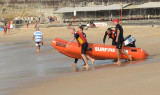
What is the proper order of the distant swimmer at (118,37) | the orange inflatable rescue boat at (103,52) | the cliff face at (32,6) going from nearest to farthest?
1. the distant swimmer at (118,37)
2. the orange inflatable rescue boat at (103,52)
3. the cliff face at (32,6)

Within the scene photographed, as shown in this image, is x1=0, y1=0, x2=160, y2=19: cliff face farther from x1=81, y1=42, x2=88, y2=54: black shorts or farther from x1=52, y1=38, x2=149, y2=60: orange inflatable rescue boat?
x1=81, y1=42, x2=88, y2=54: black shorts

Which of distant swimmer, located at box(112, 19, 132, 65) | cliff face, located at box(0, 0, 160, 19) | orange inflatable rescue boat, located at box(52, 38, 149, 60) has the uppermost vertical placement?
cliff face, located at box(0, 0, 160, 19)

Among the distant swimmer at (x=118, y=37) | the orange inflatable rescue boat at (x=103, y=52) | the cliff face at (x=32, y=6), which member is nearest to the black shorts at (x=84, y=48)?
the orange inflatable rescue boat at (x=103, y=52)

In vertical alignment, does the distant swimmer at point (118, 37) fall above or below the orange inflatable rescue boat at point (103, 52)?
above

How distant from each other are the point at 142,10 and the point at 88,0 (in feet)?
41.5

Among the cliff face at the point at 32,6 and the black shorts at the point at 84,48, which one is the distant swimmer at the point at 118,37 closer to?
the black shorts at the point at 84,48

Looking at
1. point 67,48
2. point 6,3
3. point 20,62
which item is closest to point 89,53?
point 67,48

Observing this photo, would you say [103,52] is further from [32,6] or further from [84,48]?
[32,6]

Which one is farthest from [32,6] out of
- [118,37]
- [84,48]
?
[118,37]

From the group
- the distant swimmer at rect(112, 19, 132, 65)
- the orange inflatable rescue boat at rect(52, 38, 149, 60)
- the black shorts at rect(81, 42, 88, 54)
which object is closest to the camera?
the distant swimmer at rect(112, 19, 132, 65)

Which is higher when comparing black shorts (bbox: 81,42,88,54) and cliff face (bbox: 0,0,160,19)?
cliff face (bbox: 0,0,160,19)

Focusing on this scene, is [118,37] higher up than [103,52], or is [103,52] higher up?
[118,37]

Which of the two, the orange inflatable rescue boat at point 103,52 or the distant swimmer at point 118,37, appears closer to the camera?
the distant swimmer at point 118,37

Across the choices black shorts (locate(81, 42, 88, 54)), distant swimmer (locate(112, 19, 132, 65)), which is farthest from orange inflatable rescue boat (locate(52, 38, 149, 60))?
black shorts (locate(81, 42, 88, 54))
